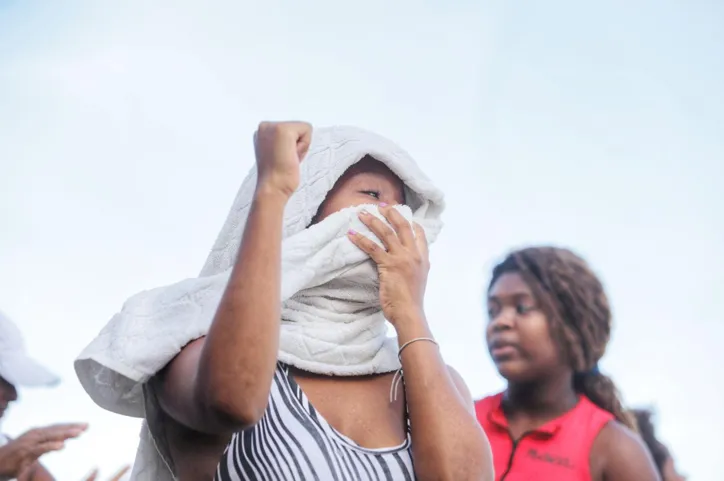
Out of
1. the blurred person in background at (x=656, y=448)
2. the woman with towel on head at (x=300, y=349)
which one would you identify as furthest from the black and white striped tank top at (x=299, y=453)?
the blurred person in background at (x=656, y=448)

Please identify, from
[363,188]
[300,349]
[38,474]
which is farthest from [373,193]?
[38,474]

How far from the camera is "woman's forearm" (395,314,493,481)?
170 centimetres

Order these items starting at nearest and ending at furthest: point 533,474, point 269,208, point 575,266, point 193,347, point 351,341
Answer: point 269,208, point 193,347, point 351,341, point 533,474, point 575,266

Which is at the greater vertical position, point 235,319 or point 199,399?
point 235,319

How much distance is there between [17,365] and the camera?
3676 mm

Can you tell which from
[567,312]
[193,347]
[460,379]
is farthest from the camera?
[567,312]

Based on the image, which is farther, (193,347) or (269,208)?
(193,347)

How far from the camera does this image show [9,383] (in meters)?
3.67

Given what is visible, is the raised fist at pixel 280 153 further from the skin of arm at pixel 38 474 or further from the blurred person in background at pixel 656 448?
the blurred person in background at pixel 656 448

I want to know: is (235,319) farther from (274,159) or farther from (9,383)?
(9,383)

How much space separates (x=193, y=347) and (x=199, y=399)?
0.66ft

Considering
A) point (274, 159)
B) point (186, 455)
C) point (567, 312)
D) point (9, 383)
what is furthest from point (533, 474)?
point (9, 383)

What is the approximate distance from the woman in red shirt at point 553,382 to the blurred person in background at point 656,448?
30cm

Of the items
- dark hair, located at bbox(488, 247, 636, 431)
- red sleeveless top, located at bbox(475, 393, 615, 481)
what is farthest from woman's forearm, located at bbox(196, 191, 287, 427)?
dark hair, located at bbox(488, 247, 636, 431)
